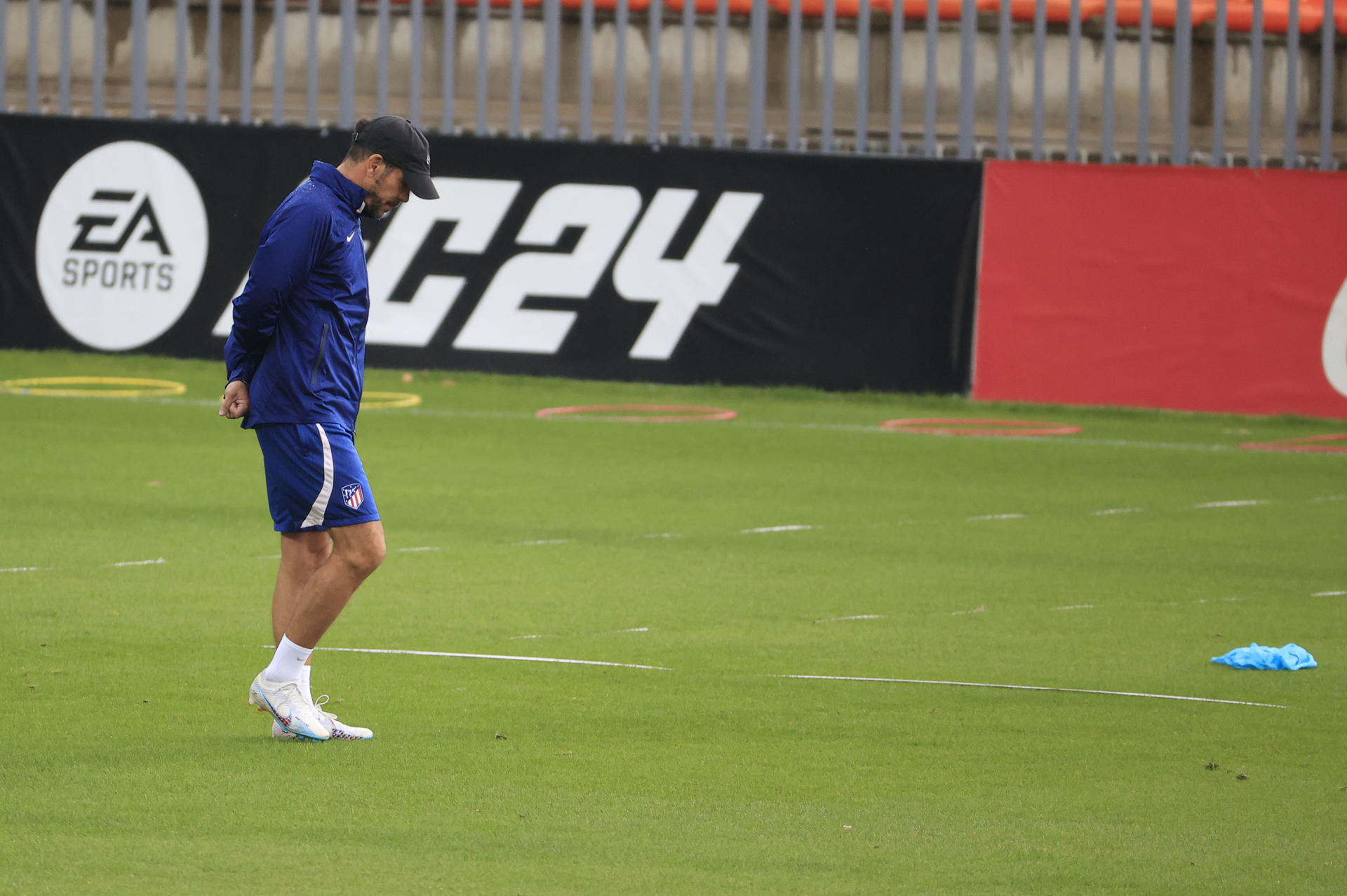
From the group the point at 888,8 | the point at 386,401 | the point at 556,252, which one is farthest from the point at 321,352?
the point at 888,8

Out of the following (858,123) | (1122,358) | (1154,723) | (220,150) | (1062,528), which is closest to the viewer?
(1154,723)

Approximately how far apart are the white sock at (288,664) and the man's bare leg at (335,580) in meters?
0.02

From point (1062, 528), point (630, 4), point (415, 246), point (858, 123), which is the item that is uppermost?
point (630, 4)

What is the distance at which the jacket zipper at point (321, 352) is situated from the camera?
5820 mm

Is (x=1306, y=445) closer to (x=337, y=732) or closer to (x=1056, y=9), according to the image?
(x=1056, y=9)

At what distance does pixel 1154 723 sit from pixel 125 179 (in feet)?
52.3

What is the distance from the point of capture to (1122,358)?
737 inches

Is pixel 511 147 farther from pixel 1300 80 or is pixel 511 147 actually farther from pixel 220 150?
pixel 1300 80

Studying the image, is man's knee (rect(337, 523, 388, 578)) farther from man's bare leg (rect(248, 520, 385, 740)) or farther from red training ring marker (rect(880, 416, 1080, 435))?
red training ring marker (rect(880, 416, 1080, 435))

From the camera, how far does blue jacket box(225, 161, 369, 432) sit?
5.70 meters

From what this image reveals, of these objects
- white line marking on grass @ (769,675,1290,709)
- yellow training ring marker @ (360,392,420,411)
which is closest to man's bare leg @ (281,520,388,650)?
white line marking on grass @ (769,675,1290,709)

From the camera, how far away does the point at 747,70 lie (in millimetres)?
22781

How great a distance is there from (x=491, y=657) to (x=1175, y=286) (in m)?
Answer: 12.8

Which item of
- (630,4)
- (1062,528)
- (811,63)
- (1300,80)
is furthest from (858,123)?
(1062,528)
